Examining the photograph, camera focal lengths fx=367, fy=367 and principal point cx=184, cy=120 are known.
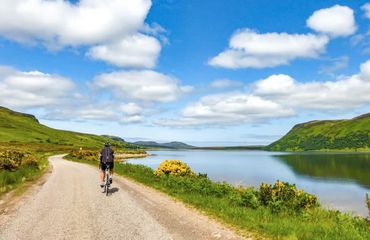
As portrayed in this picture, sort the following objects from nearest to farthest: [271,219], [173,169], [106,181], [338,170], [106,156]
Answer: [271,219] → [106,181] → [106,156] → [173,169] → [338,170]

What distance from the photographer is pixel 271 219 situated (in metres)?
14.6

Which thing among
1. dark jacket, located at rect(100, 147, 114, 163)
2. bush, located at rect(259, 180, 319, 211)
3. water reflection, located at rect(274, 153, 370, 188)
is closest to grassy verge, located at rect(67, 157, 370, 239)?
bush, located at rect(259, 180, 319, 211)

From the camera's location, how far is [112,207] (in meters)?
17.3

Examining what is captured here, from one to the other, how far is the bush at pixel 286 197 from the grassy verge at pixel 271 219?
0.82 m

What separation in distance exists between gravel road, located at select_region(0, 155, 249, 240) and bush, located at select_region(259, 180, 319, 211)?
4321mm

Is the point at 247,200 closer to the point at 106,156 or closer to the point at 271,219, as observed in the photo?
the point at 271,219

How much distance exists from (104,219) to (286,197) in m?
9.70

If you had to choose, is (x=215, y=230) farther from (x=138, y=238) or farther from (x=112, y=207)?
(x=112, y=207)

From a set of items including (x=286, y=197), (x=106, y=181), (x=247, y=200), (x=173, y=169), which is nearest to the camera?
(x=247, y=200)

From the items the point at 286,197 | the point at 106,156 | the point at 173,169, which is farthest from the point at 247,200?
the point at 173,169

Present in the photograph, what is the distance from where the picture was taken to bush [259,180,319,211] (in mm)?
18312

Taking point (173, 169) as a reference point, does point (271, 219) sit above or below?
below

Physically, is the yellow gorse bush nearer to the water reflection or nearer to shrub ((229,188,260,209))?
shrub ((229,188,260,209))

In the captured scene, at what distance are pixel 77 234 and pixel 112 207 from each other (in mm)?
5391
